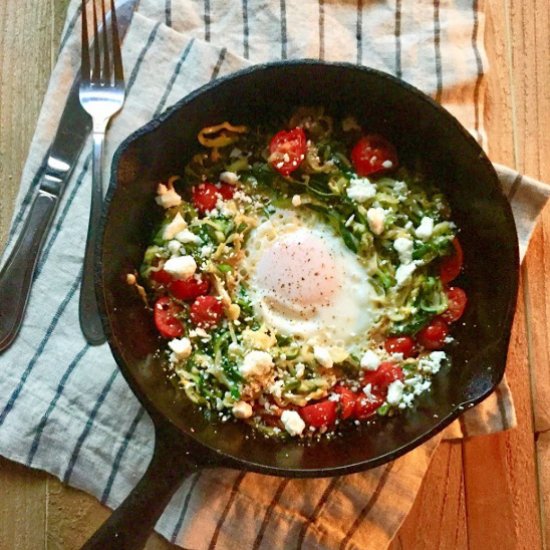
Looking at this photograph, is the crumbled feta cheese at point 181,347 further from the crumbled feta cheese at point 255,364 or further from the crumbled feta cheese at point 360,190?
the crumbled feta cheese at point 360,190

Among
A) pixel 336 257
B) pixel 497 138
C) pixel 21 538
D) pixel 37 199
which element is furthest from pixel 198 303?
pixel 497 138

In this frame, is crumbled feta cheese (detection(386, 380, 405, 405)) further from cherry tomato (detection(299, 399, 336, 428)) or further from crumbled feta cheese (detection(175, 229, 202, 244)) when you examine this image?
crumbled feta cheese (detection(175, 229, 202, 244))

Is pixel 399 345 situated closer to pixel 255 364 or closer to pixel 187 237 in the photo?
→ pixel 255 364

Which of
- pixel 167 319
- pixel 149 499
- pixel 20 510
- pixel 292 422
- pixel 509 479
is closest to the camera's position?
pixel 149 499

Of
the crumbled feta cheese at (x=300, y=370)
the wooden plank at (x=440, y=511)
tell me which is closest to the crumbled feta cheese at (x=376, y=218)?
the crumbled feta cheese at (x=300, y=370)

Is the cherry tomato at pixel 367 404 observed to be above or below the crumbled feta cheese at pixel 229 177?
below

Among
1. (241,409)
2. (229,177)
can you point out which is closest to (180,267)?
(229,177)

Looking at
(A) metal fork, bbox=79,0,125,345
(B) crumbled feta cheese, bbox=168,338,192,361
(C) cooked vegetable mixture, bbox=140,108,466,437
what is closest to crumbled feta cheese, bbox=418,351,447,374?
(C) cooked vegetable mixture, bbox=140,108,466,437
